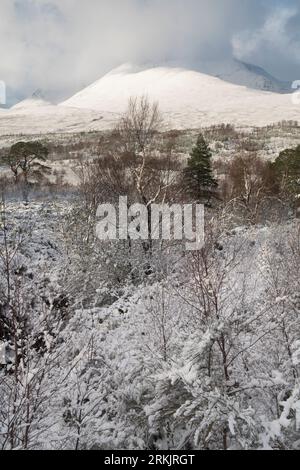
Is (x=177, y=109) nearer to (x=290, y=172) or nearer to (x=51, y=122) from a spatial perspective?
(x=51, y=122)

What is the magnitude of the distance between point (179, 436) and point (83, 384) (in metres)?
1.62

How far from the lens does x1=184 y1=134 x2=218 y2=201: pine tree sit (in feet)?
73.2

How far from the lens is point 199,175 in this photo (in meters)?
22.5

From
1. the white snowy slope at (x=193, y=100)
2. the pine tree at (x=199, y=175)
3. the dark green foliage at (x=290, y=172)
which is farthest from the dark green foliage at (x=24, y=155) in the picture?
the white snowy slope at (x=193, y=100)

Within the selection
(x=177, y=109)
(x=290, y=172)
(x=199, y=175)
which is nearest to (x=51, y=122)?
(x=177, y=109)

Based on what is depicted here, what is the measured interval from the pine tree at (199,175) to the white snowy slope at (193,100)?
→ 67.7 feet

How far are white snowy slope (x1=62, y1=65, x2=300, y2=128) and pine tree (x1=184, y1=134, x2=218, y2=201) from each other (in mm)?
20628

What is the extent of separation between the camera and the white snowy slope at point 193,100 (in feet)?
278

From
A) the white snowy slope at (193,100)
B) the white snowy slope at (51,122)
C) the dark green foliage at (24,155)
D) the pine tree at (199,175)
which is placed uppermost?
the white snowy slope at (193,100)

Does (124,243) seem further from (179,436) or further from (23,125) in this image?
(23,125)

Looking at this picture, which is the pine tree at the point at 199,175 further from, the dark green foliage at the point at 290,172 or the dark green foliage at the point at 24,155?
the dark green foliage at the point at 24,155

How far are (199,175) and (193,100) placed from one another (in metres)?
103

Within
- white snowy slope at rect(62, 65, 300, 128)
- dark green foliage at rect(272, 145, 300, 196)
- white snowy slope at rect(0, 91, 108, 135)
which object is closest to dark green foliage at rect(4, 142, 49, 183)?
dark green foliage at rect(272, 145, 300, 196)

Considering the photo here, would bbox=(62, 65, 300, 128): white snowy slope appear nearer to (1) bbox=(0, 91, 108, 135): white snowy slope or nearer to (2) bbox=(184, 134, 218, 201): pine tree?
(1) bbox=(0, 91, 108, 135): white snowy slope
